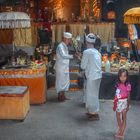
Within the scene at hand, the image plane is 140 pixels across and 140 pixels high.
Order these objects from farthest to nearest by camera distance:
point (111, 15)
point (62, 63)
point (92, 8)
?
point (92, 8)
point (111, 15)
point (62, 63)

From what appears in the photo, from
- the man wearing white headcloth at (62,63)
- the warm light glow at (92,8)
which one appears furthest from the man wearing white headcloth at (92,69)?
the warm light glow at (92,8)

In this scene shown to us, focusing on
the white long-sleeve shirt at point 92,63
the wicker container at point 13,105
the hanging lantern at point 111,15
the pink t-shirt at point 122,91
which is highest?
the hanging lantern at point 111,15

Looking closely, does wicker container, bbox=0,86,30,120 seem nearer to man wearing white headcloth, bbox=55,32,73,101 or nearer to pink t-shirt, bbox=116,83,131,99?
man wearing white headcloth, bbox=55,32,73,101

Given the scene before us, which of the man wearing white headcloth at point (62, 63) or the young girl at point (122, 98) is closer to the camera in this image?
the young girl at point (122, 98)

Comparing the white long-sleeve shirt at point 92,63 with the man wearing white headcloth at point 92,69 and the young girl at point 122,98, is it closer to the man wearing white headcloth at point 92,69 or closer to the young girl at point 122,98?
the man wearing white headcloth at point 92,69

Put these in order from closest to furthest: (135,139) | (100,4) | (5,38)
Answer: (135,139) → (5,38) → (100,4)

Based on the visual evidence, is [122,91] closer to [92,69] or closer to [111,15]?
[92,69]

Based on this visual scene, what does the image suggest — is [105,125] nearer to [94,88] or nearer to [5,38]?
[94,88]

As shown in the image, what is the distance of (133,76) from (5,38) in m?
6.37

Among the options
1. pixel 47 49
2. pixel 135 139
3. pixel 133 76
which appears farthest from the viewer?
pixel 47 49

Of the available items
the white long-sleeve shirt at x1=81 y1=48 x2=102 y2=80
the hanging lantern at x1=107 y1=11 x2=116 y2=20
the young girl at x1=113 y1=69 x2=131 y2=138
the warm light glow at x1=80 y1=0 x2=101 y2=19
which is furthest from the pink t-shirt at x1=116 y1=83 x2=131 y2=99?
the hanging lantern at x1=107 y1=11 x2=116 y2=20

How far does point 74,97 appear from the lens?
12.3 meters

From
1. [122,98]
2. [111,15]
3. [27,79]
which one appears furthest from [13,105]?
[111,15]

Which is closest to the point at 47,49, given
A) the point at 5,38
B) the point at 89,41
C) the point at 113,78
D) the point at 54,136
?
the point at 5,38
